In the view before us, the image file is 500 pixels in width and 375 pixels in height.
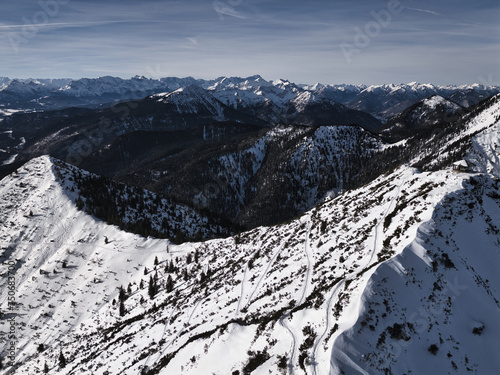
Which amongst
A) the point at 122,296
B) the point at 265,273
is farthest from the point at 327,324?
the point at 122,296

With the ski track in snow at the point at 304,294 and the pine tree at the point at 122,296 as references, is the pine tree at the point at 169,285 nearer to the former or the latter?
the pine tree at the point at 122,296

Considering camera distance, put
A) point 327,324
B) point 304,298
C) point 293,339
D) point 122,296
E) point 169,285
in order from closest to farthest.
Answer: point 327,324 < point 293,339 < point 304,298 < point 169,285 < point 122,296

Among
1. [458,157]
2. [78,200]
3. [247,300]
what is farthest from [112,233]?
[458,157]

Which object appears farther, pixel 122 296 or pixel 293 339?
pixel 122 296

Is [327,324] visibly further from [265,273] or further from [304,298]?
[265,273]

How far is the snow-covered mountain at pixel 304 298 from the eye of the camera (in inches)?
711

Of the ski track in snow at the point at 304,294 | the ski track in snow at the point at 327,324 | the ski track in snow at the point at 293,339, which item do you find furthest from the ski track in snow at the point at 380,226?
the ski track in snow at the point at 293,339

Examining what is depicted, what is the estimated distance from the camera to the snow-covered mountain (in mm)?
18062

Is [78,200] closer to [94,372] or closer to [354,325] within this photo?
[94,372]

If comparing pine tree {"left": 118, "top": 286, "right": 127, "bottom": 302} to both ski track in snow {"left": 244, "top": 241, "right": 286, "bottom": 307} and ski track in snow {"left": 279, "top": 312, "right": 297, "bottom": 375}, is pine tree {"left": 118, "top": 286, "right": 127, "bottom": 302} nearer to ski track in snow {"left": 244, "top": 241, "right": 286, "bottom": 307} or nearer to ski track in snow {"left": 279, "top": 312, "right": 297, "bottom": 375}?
ski track in snow {"left": 244, "top": 241, "right": 286, "bottom": 307}

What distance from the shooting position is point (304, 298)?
26.4 metres

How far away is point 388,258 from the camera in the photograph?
Result: 23000 millimetres

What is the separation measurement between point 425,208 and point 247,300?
20.6 meters

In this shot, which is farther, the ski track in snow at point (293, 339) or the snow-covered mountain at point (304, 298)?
the snow-covered mountain at point (304, 298)
